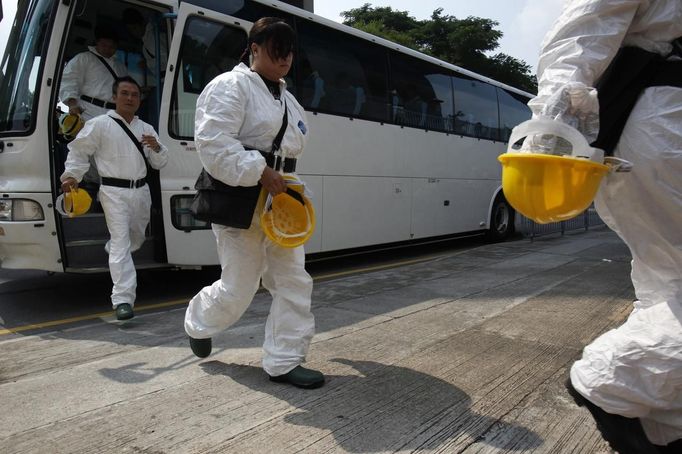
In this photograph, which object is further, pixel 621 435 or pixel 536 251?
pixel 536 251

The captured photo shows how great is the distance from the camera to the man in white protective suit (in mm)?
4477

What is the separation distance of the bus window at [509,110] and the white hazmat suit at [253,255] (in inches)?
355

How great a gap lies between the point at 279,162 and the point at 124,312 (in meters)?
2.23

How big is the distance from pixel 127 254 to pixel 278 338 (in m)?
Answer: 2.18

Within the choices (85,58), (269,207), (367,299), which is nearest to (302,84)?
(85,58)

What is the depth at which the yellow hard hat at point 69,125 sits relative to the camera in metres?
5.53

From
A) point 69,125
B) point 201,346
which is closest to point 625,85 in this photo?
point 201,346

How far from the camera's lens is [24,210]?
469cm

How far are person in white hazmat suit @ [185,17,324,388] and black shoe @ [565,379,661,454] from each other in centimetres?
147

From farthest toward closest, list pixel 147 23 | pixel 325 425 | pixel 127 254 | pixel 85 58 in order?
pixel 147 23 → pixel 85 58 → pixel 127 254 → pixel 325 425

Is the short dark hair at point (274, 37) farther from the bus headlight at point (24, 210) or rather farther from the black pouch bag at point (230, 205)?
the bus headlight at point (24, 210)

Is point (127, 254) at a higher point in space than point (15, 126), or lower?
lower

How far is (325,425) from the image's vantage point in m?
2.53

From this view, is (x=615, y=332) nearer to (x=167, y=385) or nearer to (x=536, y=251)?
(x=167, y=385)
